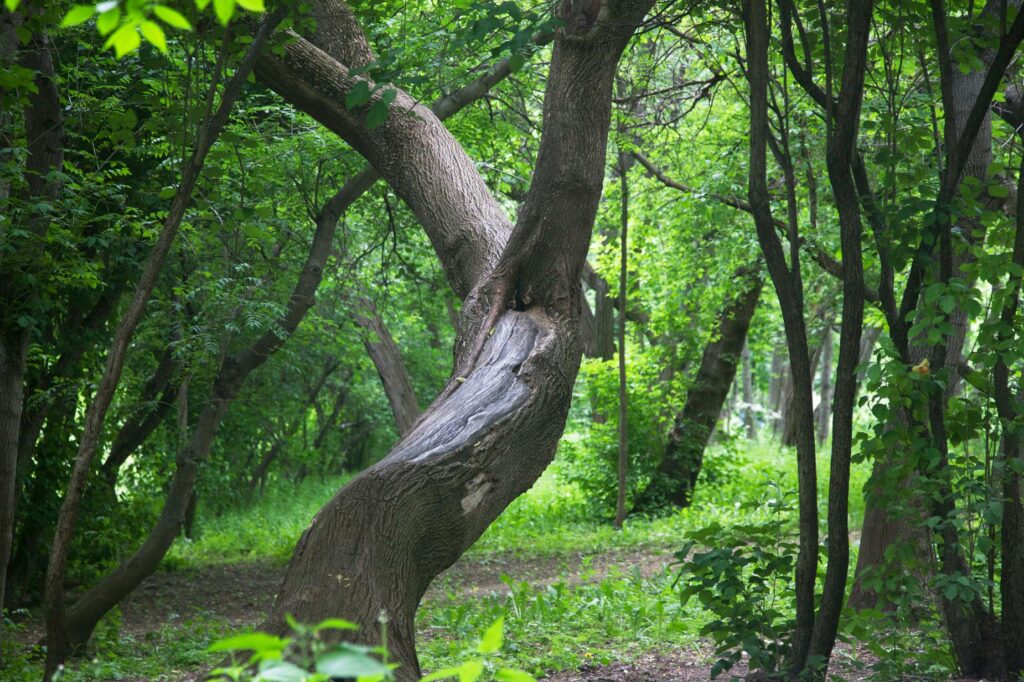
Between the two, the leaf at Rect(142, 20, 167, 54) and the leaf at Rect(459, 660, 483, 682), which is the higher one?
the leaf at Rect(142, 20, 167, 54)

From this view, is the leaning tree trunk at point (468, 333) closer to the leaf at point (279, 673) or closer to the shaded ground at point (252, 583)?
the leaf at point (279, 673)

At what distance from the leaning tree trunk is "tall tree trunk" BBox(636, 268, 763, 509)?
9020mm

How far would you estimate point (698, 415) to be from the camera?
14164mm

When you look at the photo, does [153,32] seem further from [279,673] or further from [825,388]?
[825,388]

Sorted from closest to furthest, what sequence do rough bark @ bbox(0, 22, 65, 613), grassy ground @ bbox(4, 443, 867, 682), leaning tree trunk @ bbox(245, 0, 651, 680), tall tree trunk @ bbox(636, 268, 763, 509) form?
leaning tree trunk @ bbox(245, 0, 651, 680)
rough bark @ bbox(0, 22, 65, 613)
grassy ground @ bbox(4, 443, 867, 682)
tall tree trunk @ bbox(636, 268, 763, 509)

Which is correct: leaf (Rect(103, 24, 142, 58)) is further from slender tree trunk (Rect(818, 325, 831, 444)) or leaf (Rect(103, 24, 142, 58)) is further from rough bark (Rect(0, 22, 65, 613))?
slender tree trunk (Rect(818, 325, 831, 444))

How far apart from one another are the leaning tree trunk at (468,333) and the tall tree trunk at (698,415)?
29.6ft

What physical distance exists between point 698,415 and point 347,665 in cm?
1342

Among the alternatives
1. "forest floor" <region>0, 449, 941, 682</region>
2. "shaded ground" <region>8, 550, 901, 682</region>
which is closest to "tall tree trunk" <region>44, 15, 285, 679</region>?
"forest floor" <region>0, 449, 941, 682</region>

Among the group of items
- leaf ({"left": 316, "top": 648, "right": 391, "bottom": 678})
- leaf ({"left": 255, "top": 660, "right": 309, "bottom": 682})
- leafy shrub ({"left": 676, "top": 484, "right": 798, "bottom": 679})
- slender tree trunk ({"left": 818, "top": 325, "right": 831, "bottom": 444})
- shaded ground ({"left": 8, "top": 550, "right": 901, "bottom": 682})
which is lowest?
shaded ground ({"left": 8, "top": 550, "right": 901, "bottom": 682})

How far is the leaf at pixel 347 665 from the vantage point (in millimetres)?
1080

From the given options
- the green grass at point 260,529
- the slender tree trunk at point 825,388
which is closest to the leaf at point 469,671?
the green grass at point 260,529

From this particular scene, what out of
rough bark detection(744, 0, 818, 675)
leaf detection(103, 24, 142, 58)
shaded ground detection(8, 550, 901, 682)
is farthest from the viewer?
shaded ground detection(8, 550, 901, 682)

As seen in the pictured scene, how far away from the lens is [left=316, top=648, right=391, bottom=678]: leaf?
1.08 metres
